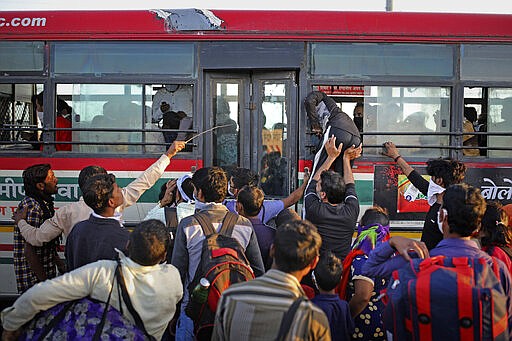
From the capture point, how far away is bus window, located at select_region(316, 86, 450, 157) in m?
6.45

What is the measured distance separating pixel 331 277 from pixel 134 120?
367cm

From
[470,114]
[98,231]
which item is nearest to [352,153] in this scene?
[470,114]

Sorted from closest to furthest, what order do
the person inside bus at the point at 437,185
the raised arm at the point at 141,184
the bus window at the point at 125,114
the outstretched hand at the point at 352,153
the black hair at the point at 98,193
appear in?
the black hair at the point at 98,193, the person inside bus at the point at 437,185, the raised arm at the point at 141,184, the outstretched hand at the point at 352,153, the bus window at the point at 125,114

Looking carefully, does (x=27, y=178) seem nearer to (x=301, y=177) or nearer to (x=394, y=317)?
(x=301, y=177)

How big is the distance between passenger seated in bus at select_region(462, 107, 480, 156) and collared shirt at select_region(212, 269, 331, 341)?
4325 mm

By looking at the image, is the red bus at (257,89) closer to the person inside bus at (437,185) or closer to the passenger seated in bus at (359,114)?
the passenger seated in bus at (359,114)

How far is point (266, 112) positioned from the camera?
6500 millimetres

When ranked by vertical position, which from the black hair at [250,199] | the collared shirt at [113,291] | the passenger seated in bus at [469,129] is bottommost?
the collared shirt at [113,291]

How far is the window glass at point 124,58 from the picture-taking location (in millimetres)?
6469

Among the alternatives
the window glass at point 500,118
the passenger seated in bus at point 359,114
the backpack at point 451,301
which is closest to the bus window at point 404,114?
the passenger seated in bus at point 359,114

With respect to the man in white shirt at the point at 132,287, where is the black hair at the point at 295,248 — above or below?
above

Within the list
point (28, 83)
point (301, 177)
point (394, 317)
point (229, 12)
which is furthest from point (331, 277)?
point (28, 83)

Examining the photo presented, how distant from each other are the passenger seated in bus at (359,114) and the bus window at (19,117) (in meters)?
3.36

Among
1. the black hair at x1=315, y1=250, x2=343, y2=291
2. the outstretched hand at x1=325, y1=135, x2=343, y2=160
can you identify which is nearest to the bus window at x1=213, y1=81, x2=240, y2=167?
the outstretched hand at x1=325, y1=135, x2=343, y2=160
